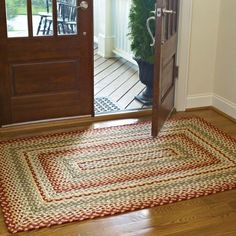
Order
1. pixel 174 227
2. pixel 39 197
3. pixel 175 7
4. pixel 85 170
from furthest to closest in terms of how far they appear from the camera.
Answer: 1. pixel 175 7
2. pixel 85 170
3. pixel 39 197
4. pixel 174 227

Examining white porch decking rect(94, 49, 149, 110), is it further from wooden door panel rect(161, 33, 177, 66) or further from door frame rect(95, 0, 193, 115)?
wooden door panel rect(161, 33, 177, 66)

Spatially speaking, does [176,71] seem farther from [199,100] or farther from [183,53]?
[199,100]

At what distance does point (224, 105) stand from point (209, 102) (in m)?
0.20

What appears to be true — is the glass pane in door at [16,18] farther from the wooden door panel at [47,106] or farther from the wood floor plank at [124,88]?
the wood floor plank at [124,88]

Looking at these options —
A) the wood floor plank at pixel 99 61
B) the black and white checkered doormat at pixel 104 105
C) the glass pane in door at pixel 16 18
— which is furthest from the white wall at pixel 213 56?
the wood floor plank at pixel 99 61

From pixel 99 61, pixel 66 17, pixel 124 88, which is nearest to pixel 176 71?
pixel 124 88

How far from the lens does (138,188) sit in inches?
98.0

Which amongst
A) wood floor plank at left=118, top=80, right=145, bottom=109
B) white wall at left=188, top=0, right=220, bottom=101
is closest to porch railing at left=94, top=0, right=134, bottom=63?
wood floor plank at left=118, top=80, right=145, bottom=109

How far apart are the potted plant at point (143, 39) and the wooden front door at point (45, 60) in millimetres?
646

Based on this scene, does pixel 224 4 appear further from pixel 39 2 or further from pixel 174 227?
pixel 174 227

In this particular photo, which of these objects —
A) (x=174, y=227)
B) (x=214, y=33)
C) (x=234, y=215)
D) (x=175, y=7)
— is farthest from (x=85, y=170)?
(x=214, y=33)

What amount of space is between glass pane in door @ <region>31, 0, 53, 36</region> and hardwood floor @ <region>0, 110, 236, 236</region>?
1.58 metres

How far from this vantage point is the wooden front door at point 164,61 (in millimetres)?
2961

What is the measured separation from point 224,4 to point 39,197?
2.30 meters
